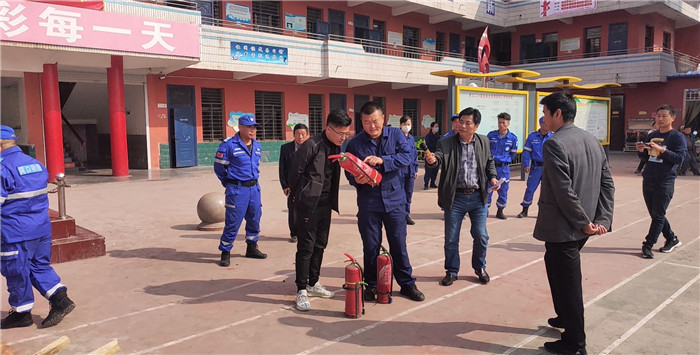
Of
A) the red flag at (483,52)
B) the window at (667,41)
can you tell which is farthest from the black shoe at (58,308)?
the window at (667,41)

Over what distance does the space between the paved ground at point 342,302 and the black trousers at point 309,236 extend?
1.12 feet

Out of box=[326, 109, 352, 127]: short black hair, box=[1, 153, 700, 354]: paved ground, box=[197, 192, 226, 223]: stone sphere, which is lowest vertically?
box=[1, 153, 700, 354]: paved ground

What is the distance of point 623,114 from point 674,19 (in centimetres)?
630

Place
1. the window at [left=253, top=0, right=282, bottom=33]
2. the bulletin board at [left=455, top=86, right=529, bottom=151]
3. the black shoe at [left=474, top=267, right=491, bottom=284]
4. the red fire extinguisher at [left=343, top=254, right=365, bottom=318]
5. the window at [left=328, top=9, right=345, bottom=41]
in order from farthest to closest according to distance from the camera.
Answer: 1. the window at [left=328, top=9, right=345, bottom=41]
2. the window at [left=253, top=0, right=282, bottom=33]
3. the bulletin board at [left=455, top=86, right=529, bottom=151]
4. the black shoe at [left=474, top=267, right=491, bottom=284]
5. the red fire extinguisher at [left=343, top=254, right=365, bottom=318]

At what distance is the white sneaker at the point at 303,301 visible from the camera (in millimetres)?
4531

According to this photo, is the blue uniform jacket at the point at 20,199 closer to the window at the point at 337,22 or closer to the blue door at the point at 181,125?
the blue door at the point at 181,125

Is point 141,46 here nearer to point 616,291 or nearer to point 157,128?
point 157,128

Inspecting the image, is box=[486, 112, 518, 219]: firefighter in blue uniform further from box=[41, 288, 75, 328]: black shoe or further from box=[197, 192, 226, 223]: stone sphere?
box=[41, 288, 75, 328]: black shoe

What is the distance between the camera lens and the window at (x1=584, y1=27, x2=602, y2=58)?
2605cm

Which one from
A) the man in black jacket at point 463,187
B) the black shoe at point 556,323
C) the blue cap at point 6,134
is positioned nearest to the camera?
the black shoe at point 556,323

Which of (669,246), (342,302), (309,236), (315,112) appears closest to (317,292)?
(342,302)

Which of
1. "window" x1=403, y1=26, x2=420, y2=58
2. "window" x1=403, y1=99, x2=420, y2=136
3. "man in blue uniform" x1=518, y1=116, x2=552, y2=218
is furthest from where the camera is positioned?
"window" x1=403, y1=99, x2=420, y2=136

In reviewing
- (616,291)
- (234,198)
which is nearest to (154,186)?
(234,198)

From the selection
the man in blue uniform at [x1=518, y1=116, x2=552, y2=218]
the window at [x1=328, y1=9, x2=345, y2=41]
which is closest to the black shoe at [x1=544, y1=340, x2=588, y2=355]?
the man in blue uniform at [x1=518, y1=116, x2=552, y2=218]
